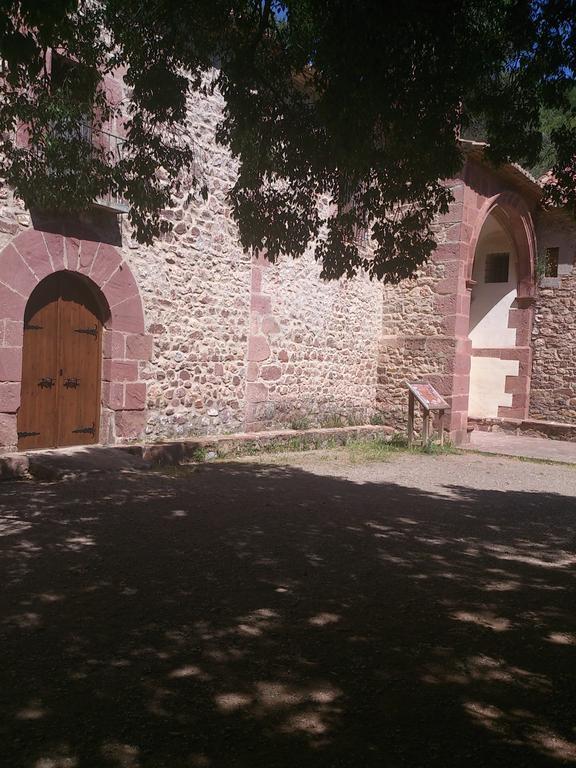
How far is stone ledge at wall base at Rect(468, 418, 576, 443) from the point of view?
1408 centimetres

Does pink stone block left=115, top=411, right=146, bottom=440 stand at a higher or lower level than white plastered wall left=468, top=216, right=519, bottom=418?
lower

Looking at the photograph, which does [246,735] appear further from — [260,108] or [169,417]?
[169,417]

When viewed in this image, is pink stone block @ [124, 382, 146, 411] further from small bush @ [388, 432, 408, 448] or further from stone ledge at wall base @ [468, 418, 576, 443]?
stone ledge at wall base @ [468, 418, 576, 443]

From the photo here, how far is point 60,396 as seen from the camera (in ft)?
27.4

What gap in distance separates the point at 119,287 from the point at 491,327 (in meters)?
9.77

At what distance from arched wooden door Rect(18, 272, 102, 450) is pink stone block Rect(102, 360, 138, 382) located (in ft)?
0.43

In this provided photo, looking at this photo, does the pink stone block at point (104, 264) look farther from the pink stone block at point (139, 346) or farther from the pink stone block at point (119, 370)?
the pink stone block at point (119, 370)

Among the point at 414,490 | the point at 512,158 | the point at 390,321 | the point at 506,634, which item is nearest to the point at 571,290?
the point at 390,321

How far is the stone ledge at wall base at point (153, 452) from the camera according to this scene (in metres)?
7.05

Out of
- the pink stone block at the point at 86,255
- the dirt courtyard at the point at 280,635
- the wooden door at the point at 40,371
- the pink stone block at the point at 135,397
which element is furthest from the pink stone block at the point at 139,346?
the dirt courtyard at the point at 280,635

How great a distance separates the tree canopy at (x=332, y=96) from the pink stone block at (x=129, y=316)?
352cm

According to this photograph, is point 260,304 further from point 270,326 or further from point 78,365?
point 78,365

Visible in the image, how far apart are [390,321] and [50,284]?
700 cm

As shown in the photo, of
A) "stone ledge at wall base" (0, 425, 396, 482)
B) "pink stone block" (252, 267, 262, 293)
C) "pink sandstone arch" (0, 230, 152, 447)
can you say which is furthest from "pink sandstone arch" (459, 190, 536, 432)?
"pink sandstone arch" (0, 230, 152, 447)
